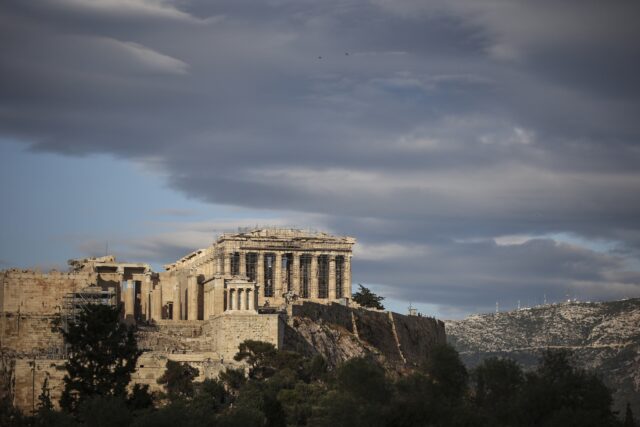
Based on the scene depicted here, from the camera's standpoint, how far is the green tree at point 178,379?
96.2 meters

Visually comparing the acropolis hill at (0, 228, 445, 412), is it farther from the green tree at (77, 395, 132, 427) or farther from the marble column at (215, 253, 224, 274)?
the green tree at (77, 395, 132, 427)

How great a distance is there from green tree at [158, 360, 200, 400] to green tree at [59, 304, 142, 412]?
8.27 ft

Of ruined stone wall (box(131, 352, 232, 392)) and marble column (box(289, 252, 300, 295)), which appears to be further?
marble column (box(289, 252, 300, 295))

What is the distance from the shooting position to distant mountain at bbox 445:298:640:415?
151m

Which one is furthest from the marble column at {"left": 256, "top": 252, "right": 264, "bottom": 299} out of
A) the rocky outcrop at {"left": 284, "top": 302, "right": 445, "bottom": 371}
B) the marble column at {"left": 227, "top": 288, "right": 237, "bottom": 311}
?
the marble column at {"left": 227, "top": 288, "right": 237, "bottom": 311}

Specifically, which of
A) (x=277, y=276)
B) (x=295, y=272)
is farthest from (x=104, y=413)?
(x=295, y=272)

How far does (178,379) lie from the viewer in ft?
318

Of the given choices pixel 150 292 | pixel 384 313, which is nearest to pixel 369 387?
pixel 150 292

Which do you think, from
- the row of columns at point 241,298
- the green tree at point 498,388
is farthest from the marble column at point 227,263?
the green tree at point 498,388

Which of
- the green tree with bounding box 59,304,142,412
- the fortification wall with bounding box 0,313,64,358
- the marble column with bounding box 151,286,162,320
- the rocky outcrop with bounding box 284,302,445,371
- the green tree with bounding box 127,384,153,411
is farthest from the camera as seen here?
the marble column with bounding box 151,286,162,320

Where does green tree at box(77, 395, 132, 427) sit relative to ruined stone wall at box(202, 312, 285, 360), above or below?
below

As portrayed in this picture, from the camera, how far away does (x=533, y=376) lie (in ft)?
302

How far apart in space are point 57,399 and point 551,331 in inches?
3249

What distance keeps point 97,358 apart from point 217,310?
18.2m
